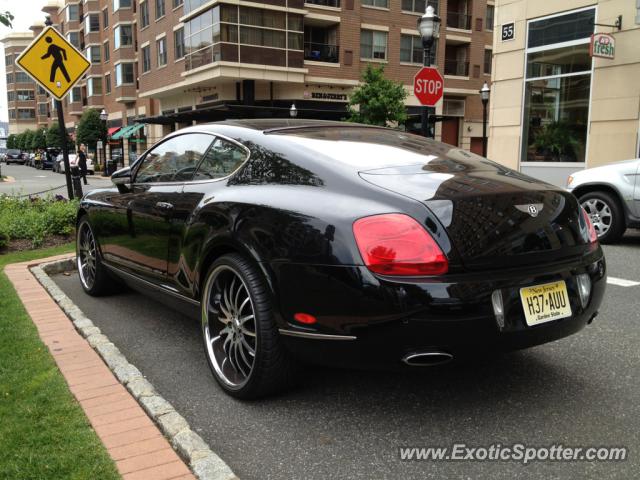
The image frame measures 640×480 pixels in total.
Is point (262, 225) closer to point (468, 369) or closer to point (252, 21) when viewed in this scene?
point (468, 369)

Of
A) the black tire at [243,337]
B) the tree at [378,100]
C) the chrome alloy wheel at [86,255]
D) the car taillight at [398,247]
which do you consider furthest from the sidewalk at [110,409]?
the tree at [378,100]

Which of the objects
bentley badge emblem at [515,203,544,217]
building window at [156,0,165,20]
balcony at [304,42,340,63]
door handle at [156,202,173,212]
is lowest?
door handle at [156,202,173,212]

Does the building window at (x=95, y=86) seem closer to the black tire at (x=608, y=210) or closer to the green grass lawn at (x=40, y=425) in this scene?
the black tire at (x=608, y=210)

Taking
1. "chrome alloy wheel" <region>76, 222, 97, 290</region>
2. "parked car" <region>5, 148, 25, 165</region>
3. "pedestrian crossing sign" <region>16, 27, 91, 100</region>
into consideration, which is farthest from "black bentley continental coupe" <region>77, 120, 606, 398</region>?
"parked car" <region>5, 148, 25, 165</region>

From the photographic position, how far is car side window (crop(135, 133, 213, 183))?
4027 mm

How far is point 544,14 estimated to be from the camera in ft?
55.5

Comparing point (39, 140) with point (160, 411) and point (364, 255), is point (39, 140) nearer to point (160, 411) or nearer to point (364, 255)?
point (160, 411)

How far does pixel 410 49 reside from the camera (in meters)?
37.9

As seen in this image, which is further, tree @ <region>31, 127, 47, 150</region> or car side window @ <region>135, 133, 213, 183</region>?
tree @ <region>31, 127, 47, 150</region>

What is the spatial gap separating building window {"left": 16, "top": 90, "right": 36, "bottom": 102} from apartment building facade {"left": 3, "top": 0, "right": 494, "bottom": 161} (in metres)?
67.9

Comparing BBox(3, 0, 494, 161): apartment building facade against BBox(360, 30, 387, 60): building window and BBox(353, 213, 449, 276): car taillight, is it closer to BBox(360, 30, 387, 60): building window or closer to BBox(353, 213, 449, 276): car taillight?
BBox(360, 30, 387, 60): building window

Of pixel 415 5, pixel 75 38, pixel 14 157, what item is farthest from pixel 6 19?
pixel 14 157

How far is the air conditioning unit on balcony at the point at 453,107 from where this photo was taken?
135 feet

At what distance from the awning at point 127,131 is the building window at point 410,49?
21.6m
